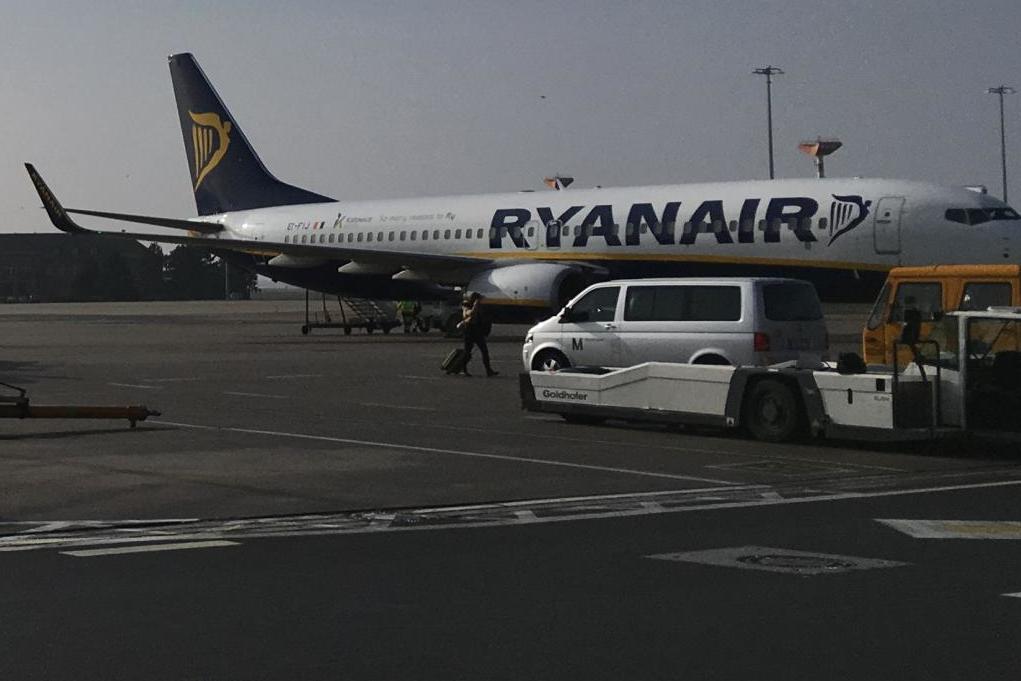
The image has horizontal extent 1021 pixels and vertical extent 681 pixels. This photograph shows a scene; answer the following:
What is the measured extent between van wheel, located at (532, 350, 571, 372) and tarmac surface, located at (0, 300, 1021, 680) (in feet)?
6.79

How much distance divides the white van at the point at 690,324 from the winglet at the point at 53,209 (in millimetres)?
22632

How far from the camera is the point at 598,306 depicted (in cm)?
2400

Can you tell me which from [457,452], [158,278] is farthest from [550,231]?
[158,278]

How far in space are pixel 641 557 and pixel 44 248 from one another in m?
156

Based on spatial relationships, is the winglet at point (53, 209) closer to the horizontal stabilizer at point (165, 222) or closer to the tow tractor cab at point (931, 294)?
the horizontal stabilizer at point (165, 222)

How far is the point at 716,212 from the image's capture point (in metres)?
40.2

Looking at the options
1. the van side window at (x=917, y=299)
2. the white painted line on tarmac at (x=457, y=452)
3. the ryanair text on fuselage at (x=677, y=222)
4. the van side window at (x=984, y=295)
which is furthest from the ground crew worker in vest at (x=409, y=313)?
the white painted line on tarmac at (x=457, y=452)

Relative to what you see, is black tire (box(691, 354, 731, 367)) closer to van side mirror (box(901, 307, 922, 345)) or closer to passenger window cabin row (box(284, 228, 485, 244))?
van side mirror (box(901, 307, 922, 345))

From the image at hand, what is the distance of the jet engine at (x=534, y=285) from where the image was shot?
1642 inches

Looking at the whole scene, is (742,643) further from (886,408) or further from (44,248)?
(44,248)

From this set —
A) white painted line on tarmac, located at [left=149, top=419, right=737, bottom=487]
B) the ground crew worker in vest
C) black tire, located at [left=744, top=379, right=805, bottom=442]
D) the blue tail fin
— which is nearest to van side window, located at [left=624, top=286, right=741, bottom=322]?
black tire, located at [left=744, top=379, right=805, bottom=442]

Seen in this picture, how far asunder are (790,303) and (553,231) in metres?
21.9

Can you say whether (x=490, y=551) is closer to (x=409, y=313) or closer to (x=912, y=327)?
(x=912, y=327)

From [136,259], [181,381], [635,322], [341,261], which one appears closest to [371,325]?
[341,261]
